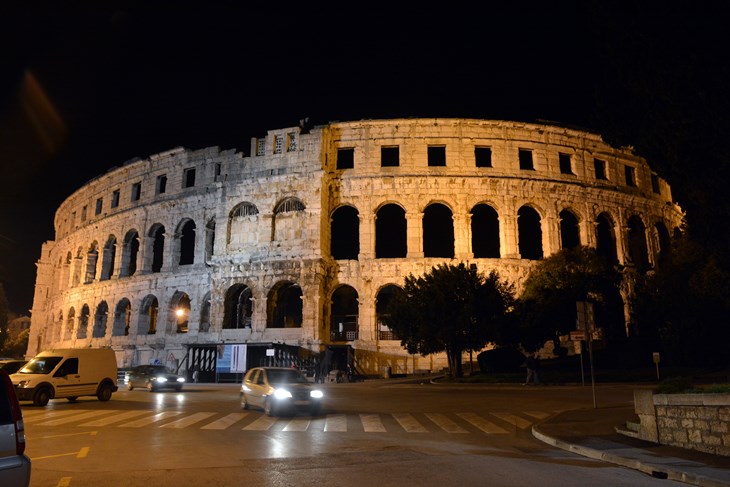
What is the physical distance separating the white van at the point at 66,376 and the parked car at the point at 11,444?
44.8 feet

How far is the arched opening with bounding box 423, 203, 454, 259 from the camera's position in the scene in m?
43.3

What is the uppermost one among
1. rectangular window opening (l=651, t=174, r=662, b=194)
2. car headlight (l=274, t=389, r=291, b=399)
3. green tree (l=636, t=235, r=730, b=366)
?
rectangular window opening (l=651, t=174, r=662, b=194)

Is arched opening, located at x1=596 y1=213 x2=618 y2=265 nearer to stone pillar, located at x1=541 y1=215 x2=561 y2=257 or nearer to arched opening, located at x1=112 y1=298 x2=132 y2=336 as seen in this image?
stone pillar, located at x1=541 y1=215 x2=561 y2=257

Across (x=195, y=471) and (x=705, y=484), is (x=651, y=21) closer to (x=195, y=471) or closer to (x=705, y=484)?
(x=705, y=484)

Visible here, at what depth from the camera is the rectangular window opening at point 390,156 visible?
4044 cm

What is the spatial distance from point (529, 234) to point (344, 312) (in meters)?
16.5

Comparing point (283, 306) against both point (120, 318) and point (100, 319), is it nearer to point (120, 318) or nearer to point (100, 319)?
point (120, 318)

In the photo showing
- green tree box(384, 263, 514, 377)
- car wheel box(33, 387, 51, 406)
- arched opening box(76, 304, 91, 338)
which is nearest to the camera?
car wheel box(33, 387, 51, 406)

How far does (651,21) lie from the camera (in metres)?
10.9

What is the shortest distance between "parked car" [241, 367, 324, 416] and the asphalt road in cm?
33

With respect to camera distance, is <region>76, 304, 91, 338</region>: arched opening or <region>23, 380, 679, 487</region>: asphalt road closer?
<region>23, 380, 679, 487</region>: asphalt road

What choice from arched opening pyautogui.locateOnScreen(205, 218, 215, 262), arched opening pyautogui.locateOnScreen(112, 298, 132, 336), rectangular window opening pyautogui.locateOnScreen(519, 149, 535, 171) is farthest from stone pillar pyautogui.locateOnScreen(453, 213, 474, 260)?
arched opening pyautogui.locateOnScreen(112, 298, 132, 336)

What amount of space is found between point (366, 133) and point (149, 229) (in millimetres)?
19621

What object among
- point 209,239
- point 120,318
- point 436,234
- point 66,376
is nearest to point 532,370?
point 66,376
